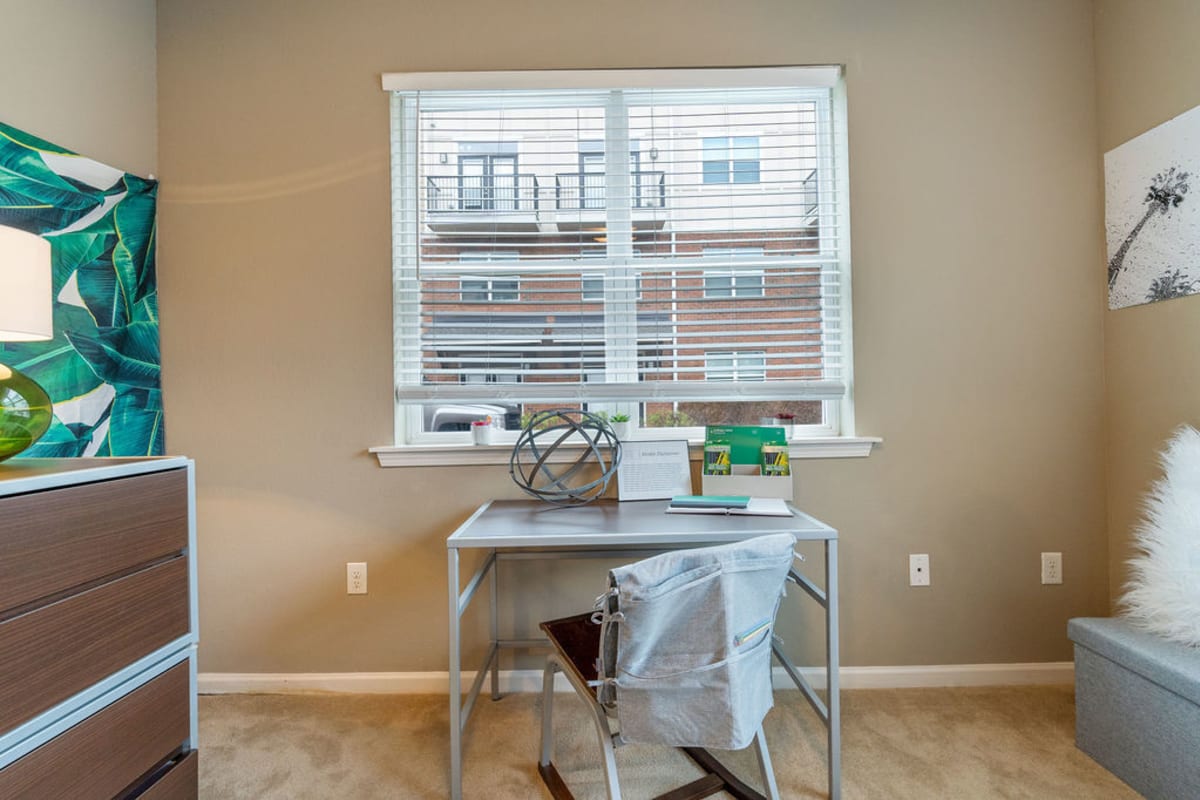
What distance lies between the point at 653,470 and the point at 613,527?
40 cm

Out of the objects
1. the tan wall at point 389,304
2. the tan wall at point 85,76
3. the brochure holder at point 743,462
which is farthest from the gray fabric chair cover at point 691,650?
the tan wall at point 85,76

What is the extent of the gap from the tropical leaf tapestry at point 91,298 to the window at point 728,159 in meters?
2.03

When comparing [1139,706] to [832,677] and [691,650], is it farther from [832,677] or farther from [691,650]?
[691,650]

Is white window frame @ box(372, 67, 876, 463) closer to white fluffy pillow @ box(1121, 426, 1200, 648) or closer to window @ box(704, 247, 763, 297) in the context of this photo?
window @ box(704, 247, 763, 297)

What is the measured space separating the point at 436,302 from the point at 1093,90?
252 cm

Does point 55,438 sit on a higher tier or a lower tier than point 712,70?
lower

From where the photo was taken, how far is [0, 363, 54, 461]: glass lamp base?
3.63 feet

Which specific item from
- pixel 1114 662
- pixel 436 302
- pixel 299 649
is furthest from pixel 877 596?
pixel 299 649

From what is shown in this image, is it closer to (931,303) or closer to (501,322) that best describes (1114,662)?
(931,303)

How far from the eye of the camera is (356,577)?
6.45 ft

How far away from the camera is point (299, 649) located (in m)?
1.98

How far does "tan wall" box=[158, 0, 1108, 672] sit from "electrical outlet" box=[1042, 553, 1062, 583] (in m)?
0.05

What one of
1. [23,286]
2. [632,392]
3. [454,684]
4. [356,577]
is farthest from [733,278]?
[23,286]

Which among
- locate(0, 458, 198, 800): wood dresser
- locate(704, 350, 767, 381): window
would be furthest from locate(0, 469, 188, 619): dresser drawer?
locate(704, 350, 767, 381): window
